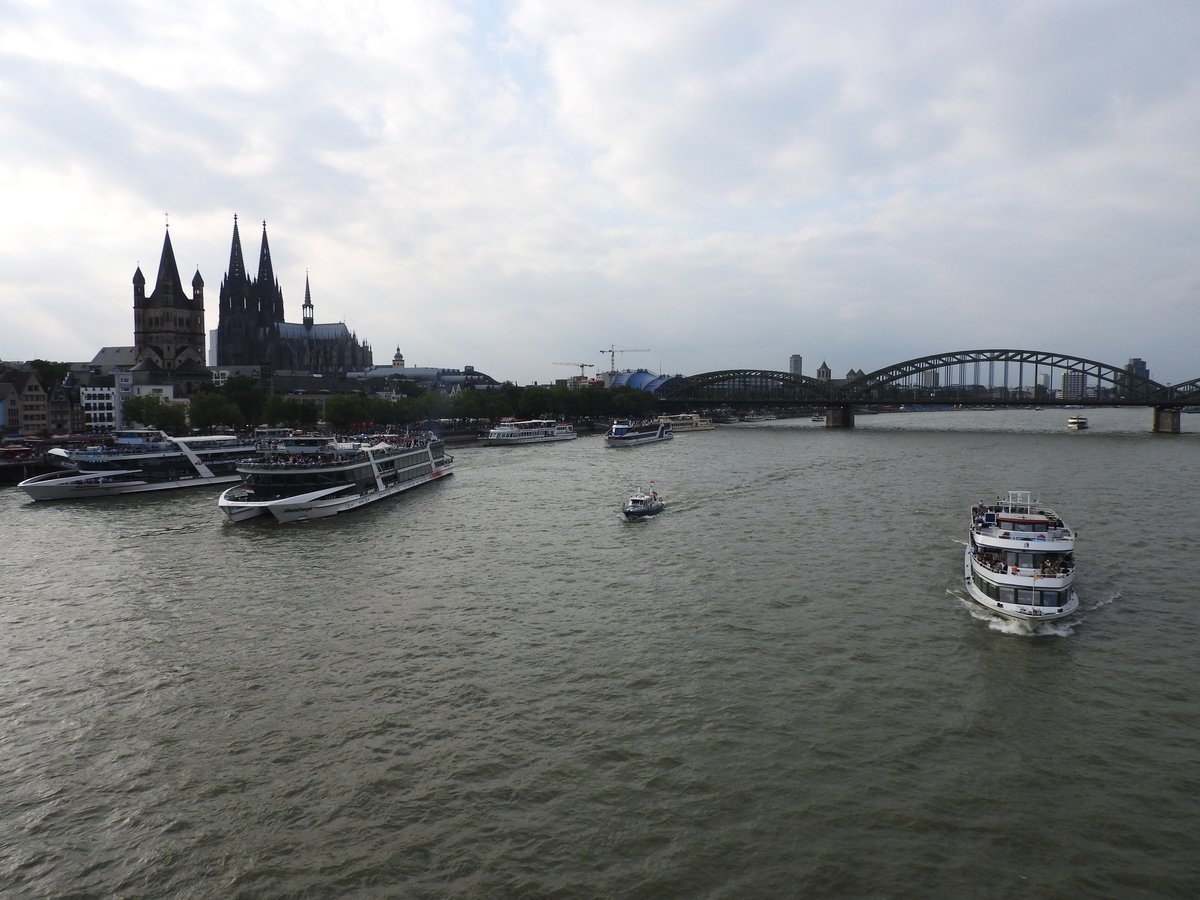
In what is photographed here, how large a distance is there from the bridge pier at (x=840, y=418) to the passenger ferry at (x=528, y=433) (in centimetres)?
7244

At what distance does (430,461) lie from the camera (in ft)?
240

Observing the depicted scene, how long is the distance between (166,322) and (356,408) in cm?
6937

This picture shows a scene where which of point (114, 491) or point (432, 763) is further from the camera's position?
point (114, 491)

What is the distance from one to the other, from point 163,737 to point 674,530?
30.5 metres

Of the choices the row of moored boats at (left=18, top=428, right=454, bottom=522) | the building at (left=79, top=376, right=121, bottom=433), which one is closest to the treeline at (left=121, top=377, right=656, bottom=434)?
the building at (left=79, top=376, right=121, bottom=433)

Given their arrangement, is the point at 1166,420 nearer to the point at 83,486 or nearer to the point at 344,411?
the point at 344,411

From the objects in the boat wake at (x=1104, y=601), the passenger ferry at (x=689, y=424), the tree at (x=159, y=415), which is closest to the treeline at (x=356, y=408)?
the tree at (x=159, y=415)

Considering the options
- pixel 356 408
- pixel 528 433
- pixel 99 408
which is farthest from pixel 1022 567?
pixel 99 408

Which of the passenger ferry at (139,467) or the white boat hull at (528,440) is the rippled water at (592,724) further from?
the white boat hull at (528,440)

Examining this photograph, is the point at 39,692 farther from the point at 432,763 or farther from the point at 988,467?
the point at 988,467

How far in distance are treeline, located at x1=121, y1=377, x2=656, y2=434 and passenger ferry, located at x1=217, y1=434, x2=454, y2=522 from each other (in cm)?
6438

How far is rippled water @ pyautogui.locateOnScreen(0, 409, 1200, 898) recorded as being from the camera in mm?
14086

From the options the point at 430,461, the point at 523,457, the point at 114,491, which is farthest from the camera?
the point at 523,457

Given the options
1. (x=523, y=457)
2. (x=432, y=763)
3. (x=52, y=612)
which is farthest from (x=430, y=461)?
(x=432, y=763)
